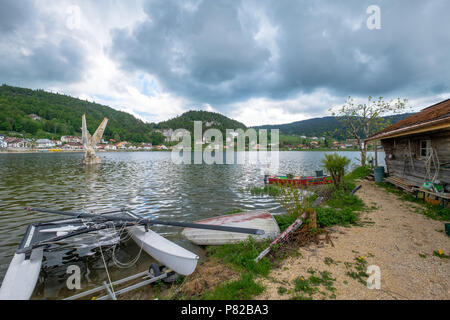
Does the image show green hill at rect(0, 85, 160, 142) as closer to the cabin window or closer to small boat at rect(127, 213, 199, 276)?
small boat at rect(127, 213, 199, 276)

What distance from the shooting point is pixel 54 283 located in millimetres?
5180

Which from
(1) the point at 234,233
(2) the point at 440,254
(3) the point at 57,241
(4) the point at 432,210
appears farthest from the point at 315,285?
(4) the point at 432,210

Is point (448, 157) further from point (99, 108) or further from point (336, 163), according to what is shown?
point (99, 108)

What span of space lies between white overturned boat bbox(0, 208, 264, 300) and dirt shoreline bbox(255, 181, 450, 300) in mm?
1349

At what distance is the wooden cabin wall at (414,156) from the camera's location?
9328 millimetres

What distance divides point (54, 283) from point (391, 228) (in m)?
10.8

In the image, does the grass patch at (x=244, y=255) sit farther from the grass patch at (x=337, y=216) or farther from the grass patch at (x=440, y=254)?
the grass patch at (x=440, y=254)

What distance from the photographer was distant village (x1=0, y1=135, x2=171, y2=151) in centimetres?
10084

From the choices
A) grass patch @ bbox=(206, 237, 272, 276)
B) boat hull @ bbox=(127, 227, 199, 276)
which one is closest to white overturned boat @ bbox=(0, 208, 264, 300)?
boat hull @ bbox=(127, 227, 199, 276)

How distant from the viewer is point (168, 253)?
520 centimetres

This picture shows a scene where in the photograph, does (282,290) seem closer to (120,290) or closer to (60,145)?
(120,290)

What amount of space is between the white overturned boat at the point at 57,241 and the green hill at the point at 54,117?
499 ft
